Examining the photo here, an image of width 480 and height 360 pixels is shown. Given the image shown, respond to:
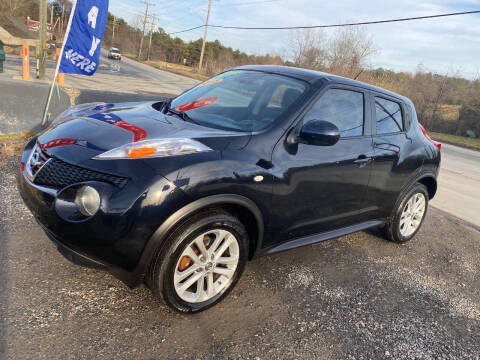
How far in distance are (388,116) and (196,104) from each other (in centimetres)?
202

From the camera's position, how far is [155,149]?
92.9 inches

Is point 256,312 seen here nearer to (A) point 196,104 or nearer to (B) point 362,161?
(B) point 362,161

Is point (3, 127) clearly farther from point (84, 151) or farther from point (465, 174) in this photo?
point (465, 174)

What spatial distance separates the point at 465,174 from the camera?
1088cm

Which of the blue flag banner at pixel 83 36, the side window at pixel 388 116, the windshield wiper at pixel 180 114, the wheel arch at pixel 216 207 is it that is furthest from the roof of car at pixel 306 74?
the blue flag banner at pixel 83 36

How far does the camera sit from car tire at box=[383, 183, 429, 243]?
425 cm

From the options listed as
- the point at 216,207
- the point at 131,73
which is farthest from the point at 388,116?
the point at 131,73

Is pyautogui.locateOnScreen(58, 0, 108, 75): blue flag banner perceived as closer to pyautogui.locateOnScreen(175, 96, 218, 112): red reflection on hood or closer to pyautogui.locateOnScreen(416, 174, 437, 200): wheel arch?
pyautogui.locateOnScreen(175, 96, 218, 112): red reflection on hood

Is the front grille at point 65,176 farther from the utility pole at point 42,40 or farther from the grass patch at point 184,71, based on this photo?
the grass patch at point 184,71

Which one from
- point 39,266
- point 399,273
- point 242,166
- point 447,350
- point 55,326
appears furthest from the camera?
point 399,273

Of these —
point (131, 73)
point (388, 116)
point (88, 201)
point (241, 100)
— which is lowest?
point (88, 201)

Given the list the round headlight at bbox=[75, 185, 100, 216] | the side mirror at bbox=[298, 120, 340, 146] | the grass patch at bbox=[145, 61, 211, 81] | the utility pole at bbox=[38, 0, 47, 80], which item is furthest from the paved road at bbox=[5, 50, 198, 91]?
the side mirror at bbox=[298, 120, 340, 146]

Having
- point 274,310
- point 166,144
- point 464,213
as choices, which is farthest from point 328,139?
point 464,213

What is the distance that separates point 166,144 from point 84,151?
1.72 ft
